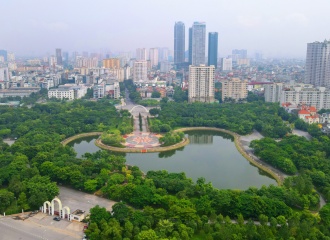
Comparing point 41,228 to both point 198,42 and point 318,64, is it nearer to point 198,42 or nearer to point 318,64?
point 318,64

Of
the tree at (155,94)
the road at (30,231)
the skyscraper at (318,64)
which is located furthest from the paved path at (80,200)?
the skyscraper at (318,64)

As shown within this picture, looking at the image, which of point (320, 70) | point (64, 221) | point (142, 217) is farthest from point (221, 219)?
point (320, 70)

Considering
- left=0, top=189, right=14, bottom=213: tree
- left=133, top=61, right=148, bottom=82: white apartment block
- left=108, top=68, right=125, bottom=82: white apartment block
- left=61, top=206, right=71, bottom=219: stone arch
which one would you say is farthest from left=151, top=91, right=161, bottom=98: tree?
left=61, top=206, right=71, bottom=219: stone arch

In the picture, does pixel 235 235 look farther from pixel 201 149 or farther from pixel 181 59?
pixel 181 59

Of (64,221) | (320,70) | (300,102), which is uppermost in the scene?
(320,70)

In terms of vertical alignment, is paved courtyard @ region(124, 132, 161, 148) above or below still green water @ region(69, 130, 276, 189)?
above

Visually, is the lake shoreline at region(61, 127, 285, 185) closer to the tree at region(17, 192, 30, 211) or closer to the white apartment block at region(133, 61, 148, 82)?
the tree at region(17, 192, 30, 211)
